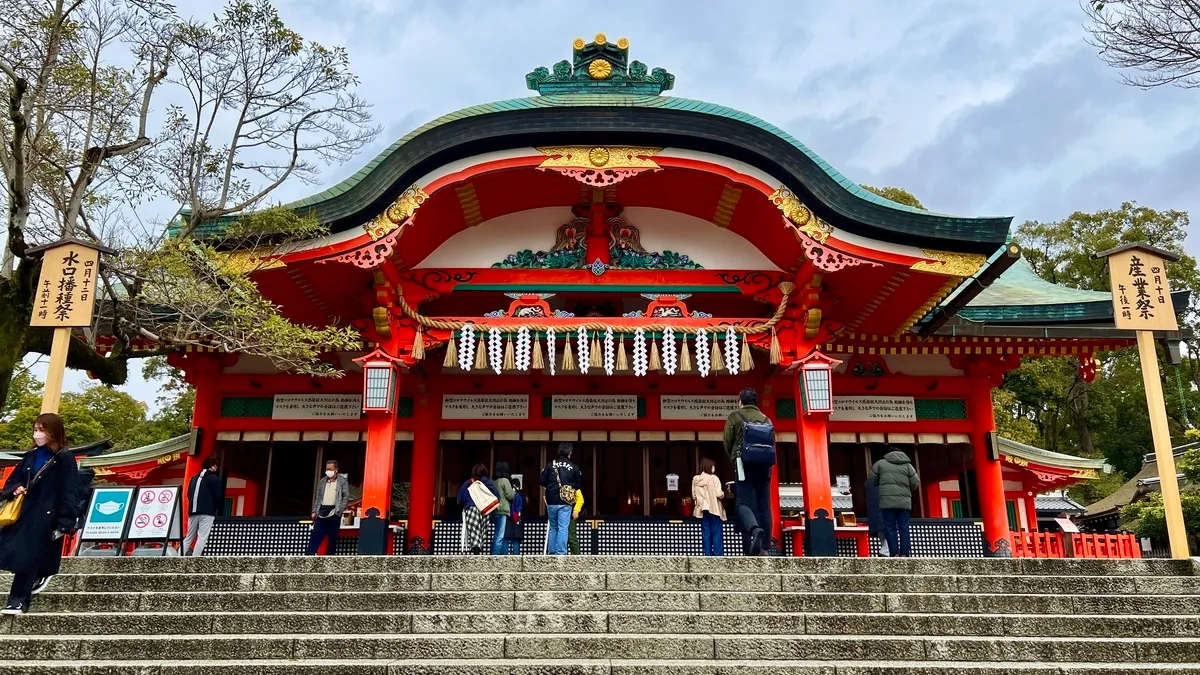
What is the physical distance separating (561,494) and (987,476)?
21.2 ft

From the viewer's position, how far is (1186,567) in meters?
6.84

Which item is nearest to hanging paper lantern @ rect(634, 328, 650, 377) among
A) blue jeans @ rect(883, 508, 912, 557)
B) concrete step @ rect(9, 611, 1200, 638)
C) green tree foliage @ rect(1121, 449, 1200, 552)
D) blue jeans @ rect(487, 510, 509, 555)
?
blue jeans @ rect(487, 510, 509, 555)

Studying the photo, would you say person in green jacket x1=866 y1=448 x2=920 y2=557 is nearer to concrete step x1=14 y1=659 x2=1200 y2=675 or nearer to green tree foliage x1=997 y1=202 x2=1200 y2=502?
concrete step x1=14 y1=659 x2=1200 y2=675

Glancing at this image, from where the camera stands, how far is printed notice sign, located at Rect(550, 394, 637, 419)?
12.1 m

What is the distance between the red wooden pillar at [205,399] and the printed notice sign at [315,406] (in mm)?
849

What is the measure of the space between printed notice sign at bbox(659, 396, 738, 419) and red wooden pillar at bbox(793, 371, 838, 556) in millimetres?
1667

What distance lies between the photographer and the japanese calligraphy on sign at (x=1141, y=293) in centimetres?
805

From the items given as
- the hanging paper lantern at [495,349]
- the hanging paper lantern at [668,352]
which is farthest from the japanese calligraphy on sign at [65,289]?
the hanging paper lantern at [668,352]

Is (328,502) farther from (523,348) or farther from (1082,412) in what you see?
(1082,412)

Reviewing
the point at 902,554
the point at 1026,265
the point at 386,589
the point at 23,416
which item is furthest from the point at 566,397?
the point at 23,416

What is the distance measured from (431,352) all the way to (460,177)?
2944 millimetres

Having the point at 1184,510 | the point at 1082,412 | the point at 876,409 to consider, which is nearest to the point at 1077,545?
the point at 876,409

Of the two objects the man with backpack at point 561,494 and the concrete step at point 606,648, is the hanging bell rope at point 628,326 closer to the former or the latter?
the man with backpack at point 561,494

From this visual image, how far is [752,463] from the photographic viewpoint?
305 inches
